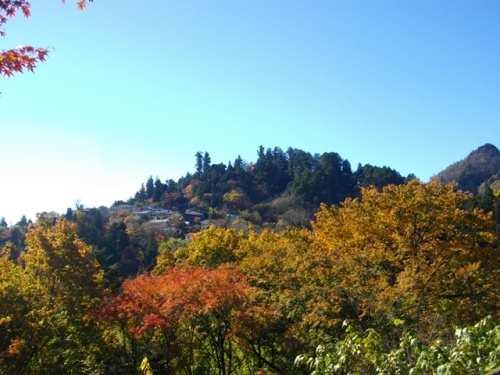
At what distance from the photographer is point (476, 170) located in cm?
9950

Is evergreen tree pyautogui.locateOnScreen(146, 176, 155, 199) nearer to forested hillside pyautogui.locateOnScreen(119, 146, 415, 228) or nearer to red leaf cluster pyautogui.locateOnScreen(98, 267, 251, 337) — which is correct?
forested hillside pyautogui.locateOnScreen(119, 146, 415, 228)

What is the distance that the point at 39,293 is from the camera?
1257cm

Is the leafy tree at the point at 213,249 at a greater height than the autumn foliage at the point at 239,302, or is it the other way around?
the leafy tree at the point at 213,249

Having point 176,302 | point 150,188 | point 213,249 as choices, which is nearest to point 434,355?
point 176,302

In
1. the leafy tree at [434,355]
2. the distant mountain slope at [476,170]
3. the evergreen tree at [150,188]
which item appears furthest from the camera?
the evergreen tree at [150,188]

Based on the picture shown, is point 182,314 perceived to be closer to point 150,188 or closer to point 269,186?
point 269,186

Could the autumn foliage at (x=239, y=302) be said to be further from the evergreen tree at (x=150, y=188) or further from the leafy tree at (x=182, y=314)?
the evergreen tree at (x=150, y=188)

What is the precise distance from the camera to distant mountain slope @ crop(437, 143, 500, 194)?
92.0 metres

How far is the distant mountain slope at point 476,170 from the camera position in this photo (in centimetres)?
9201

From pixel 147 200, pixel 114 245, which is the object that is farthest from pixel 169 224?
pixel 147 200

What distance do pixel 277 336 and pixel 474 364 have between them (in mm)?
9742

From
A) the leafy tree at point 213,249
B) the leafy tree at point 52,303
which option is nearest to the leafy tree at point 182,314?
the leafy tree at point 52,303

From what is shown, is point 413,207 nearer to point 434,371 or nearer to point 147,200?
point 434,371

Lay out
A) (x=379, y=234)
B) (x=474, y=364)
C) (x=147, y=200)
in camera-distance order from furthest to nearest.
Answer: (x=147, y=200), (x=379, y=234), (x=474, y=364)
